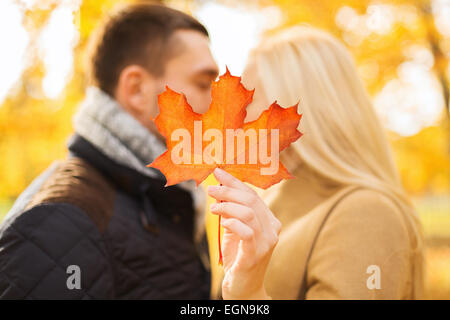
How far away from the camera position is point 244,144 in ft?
2.28

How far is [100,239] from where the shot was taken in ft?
3.54

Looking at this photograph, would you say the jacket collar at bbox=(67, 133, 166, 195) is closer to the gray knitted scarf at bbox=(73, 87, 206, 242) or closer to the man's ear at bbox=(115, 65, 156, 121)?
the gray knitted scarf at bbox=(73, 87, 206, 242)

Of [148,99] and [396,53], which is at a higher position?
[396,53]

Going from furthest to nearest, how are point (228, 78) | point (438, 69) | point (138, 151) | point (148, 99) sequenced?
point (438, 69) < point (148, 99) < point (138, 151) < point (228, 78)

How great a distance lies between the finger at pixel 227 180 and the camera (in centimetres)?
69

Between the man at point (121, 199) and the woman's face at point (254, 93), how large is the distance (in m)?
0.17

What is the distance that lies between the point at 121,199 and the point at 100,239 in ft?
0.81

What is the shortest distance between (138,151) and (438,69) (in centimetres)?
361

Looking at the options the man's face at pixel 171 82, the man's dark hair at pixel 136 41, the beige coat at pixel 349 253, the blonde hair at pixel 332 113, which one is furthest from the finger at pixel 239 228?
the man's dark hair at pixel 136 41

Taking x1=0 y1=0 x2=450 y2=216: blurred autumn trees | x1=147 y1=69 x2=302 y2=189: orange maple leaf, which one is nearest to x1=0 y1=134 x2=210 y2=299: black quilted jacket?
x1=147 y1=69 x2=302 y2=189: orange maple leaf

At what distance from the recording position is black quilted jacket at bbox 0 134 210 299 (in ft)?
3.14

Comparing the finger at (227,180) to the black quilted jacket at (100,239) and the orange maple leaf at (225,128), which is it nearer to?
the orange maple leaf at (225,128)
